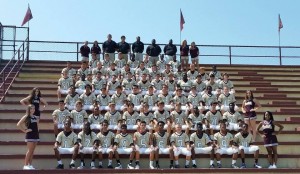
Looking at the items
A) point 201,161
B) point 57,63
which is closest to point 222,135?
point 201,161

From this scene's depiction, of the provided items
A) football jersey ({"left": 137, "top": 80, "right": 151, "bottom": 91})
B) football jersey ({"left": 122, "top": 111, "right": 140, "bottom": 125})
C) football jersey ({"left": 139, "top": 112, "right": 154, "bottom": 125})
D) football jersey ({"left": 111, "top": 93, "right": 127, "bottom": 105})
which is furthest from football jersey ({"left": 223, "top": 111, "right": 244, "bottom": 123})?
football jersey ({"left": 137, "top": 80, "right": 151, "bottom": 91})

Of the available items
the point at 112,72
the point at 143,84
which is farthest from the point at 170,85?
the point at 112,72

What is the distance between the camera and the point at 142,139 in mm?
13398

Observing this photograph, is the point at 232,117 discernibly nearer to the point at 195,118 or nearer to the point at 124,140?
the point at 195,118

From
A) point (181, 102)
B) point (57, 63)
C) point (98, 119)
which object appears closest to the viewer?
point (98, 119)

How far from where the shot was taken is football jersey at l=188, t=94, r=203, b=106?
15.9 metres

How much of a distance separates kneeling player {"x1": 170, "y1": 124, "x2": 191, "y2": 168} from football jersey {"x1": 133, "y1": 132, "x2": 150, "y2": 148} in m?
0.63

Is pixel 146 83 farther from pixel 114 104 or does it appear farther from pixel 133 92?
pixel 114 104

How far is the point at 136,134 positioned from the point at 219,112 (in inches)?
113

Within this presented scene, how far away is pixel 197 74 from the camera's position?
1831 centimetres

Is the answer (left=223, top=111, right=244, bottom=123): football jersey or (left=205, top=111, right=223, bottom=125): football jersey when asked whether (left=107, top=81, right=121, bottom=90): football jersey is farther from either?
(left=223, top=111, right=244, bottom=123): football jersey

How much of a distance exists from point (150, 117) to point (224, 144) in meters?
2.34

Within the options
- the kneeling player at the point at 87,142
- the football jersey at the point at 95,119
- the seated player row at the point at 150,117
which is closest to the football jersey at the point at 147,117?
the seated player row at the point at 150,117

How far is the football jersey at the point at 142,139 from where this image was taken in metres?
13.4
